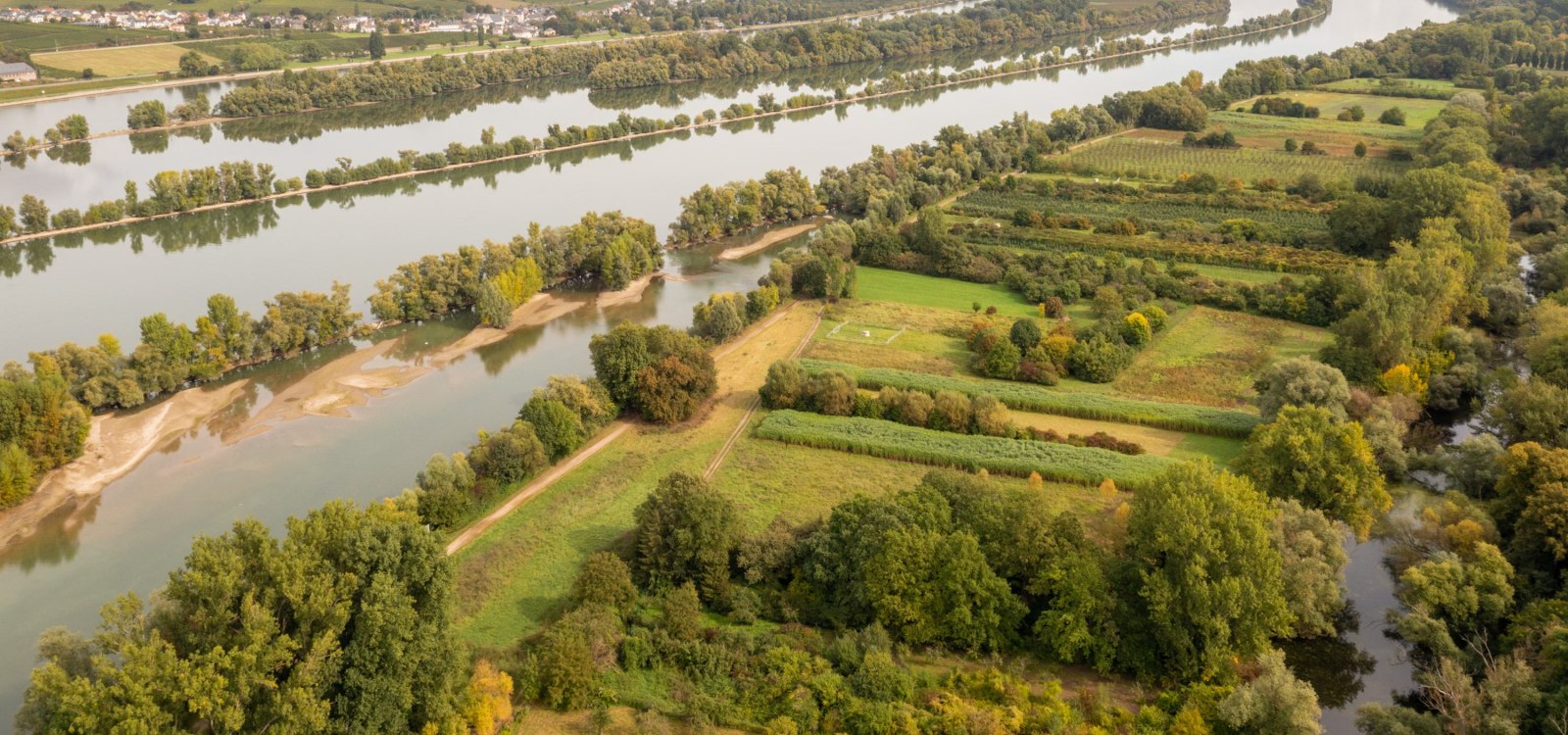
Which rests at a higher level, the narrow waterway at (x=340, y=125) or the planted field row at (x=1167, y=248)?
the narrow waterway at (x=340, y=125)

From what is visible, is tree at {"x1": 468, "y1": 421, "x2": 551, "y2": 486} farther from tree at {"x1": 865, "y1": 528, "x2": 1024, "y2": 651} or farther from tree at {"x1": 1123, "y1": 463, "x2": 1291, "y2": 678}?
tree at {"x1": 1123, "y1": 463, "x2": 1291, "y2": 678}

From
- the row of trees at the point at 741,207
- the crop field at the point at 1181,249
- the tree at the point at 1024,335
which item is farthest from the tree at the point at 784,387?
the crop field at the point at 1181,249

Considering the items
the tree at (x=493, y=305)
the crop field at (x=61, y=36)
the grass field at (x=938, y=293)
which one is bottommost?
the grass field at (x=938, y=293)

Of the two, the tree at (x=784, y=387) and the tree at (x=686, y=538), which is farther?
the tree at (x=784, y=387)

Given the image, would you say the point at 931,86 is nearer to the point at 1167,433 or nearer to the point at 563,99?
the point at 563,99

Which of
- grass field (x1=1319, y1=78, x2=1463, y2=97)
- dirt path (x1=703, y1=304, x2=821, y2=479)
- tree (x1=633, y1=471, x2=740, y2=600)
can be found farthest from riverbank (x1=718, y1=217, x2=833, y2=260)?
grass field (x1=1319, y1=78, x2=1463, y2=97)

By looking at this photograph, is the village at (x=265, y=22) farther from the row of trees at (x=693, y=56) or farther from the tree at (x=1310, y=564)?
the tree at (x=1310, y=564)

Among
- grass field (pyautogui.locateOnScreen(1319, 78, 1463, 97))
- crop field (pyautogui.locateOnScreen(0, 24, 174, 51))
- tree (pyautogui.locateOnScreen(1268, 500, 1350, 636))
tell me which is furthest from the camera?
crop field (pyautogui.locateOnScreen(0, 24, 174, 51))
